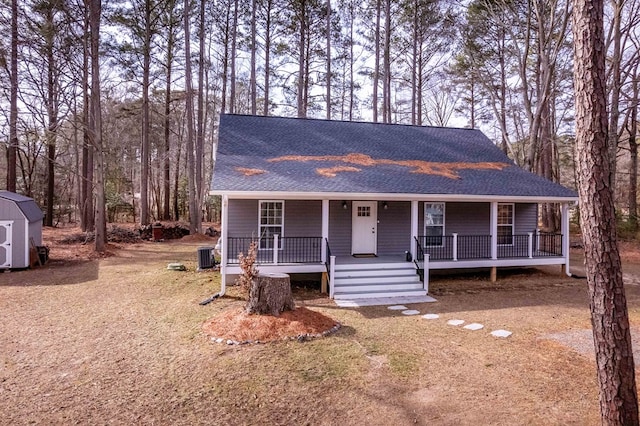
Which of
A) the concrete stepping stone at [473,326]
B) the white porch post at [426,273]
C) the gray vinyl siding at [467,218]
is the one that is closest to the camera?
the concrete stepping stone at [473,326]

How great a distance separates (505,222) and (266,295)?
33.7ft

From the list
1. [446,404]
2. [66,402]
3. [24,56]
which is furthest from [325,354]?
[24,56]

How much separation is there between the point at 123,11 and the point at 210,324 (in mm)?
18197

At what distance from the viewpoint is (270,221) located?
11.9m

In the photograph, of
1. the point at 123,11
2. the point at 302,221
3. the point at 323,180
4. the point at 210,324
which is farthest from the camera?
the point at 123,11

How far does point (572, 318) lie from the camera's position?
26.7 ft

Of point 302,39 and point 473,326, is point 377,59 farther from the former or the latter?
point 473,326

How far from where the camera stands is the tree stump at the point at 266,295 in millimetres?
7223

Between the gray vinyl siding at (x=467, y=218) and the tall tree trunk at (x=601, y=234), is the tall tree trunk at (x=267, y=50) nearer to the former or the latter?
the gray vinyl siding at (x=467, y=218)

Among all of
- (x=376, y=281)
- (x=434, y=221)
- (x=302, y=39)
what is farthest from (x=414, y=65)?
(x=376, y=281)

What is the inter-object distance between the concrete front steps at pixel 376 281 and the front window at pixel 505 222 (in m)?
4.73

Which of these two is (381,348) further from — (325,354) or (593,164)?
(593,164)

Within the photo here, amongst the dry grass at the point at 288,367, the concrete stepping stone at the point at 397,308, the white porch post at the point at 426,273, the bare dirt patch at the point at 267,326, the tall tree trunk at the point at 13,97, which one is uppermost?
the tall tree trunk at the point at 13,97

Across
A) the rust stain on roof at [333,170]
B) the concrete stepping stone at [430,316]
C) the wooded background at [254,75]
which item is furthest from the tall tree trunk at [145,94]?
the concrete stepping stone at [430,316]
